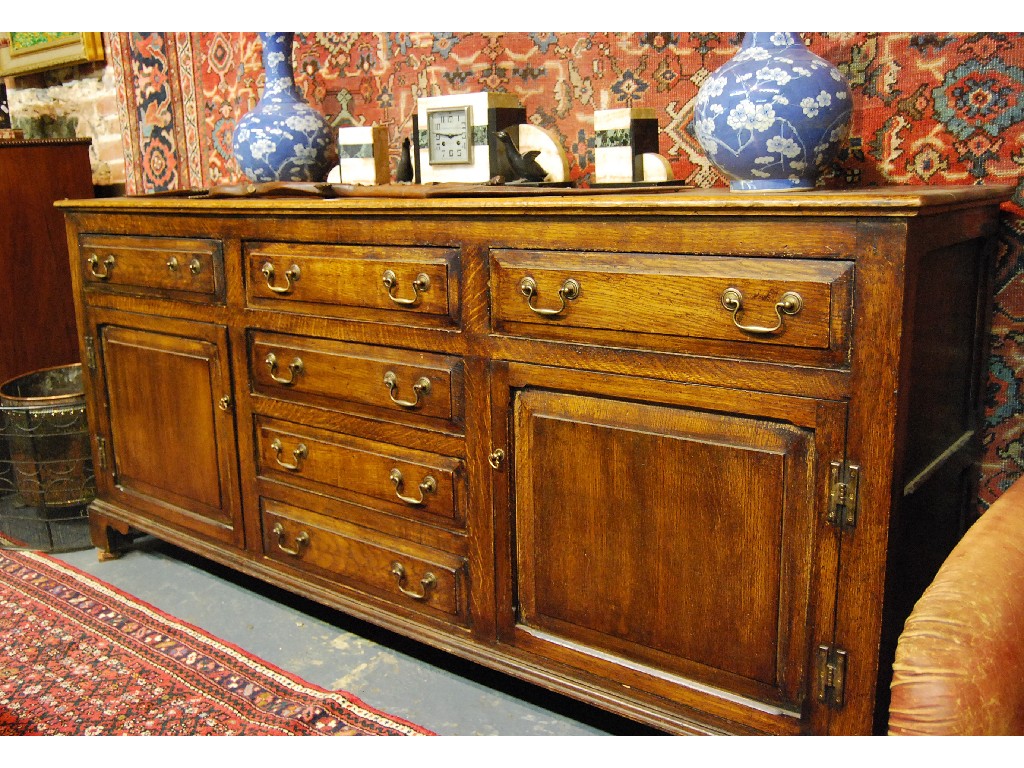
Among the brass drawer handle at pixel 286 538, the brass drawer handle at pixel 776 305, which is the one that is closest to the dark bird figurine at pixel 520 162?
the brass drawer handle at pixel 776 305

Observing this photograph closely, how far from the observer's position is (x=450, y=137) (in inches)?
88.2

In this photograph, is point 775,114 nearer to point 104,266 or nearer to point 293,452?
point 293,452

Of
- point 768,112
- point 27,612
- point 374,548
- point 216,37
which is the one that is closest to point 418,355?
point 374,548

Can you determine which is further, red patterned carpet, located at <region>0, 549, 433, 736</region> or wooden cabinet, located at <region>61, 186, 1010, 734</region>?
red patterned carpet, located at <region>0, 549, 433, 736</region>

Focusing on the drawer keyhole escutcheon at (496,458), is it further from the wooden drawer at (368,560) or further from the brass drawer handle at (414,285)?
the brass drawer handle at (414,285)

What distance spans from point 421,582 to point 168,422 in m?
0.98

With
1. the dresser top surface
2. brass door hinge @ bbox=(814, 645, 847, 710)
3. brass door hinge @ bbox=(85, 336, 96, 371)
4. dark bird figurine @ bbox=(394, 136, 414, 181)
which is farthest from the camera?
brass door hinge @ bbox=(85, 336, 96, 371)

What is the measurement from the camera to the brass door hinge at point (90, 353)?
2.71 m

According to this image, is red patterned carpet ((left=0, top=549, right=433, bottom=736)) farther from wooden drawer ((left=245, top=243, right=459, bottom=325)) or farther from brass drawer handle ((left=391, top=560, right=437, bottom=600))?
wooden drawer ((left=245, top=243, right=459, bottom=325))

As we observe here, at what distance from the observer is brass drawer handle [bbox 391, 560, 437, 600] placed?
6.53ft

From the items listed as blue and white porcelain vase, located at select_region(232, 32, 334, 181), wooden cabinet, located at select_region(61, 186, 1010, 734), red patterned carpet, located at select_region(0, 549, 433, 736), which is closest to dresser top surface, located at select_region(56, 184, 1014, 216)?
wooden cabinet, located at select_region(61, 186, 1010, 734)

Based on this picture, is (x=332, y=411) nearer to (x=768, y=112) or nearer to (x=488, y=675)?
(x=488, y=675)

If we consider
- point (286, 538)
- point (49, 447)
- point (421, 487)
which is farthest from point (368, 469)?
point (49, 447)

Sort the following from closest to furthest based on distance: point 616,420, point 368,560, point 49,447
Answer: point 616,420, point 368,560, point 49,447
